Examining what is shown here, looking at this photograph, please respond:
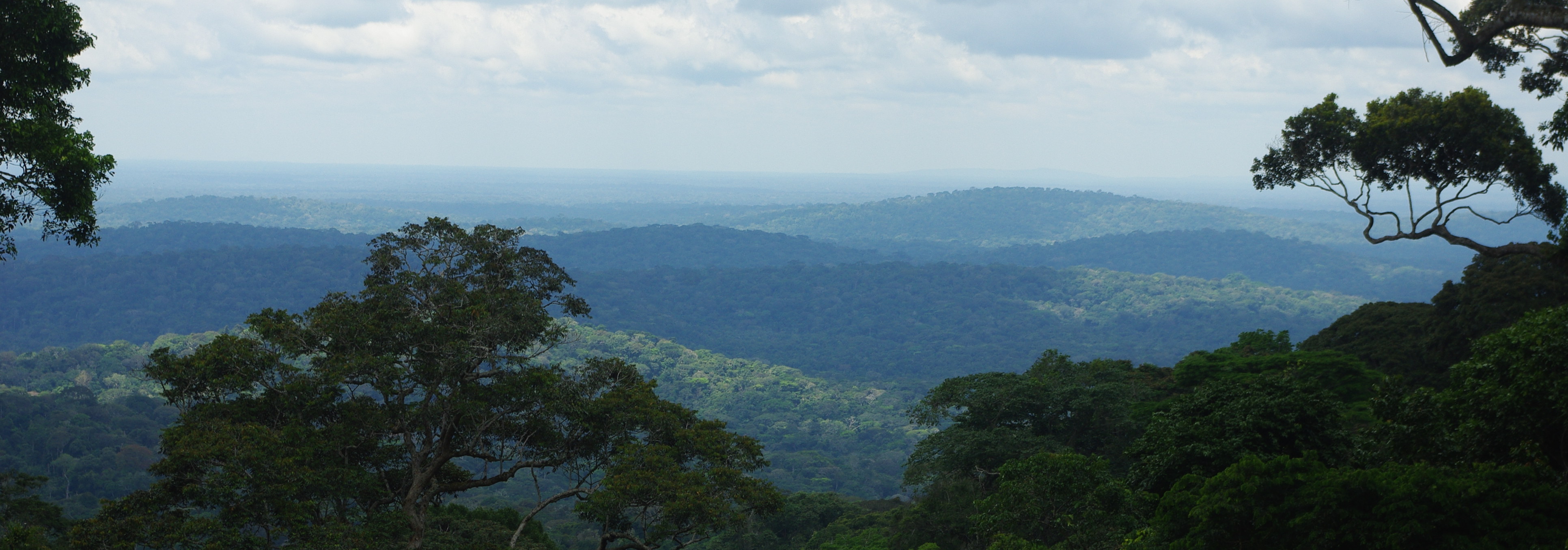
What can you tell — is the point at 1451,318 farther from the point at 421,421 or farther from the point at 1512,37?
the point at 421,421

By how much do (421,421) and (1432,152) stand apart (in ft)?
60.5

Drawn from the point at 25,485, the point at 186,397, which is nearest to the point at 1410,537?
the point at 186,397

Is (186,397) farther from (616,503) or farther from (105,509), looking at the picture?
Result: (616,503)

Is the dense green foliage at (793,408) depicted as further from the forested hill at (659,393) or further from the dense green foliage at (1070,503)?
the dense green foliage at (1070,503)

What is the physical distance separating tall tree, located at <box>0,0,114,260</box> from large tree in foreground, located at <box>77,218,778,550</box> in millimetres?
3511

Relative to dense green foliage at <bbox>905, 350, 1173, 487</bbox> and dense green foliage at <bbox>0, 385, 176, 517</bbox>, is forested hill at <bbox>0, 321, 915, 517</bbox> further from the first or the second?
dense green foliage at <bbox>905, 350, 1173, 487</bbox>

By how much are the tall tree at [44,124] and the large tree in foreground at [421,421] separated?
351cm

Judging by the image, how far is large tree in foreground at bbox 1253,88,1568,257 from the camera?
1586 centimetres

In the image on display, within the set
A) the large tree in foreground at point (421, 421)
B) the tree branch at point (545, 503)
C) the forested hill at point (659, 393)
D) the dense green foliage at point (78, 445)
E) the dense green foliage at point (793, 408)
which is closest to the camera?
the large tree in foreground at point (421, 421)

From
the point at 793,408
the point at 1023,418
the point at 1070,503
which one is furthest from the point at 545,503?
the point at 793,408

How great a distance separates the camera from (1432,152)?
16578mm

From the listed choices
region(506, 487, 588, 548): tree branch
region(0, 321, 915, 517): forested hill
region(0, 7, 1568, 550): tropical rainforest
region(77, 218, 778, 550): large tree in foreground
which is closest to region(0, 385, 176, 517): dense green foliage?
region(0, 321, 915, 517): forested hill

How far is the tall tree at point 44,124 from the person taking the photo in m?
10.7

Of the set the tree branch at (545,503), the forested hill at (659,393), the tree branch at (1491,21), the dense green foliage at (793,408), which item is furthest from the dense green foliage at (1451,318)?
the dense green foliage at (793,408)
